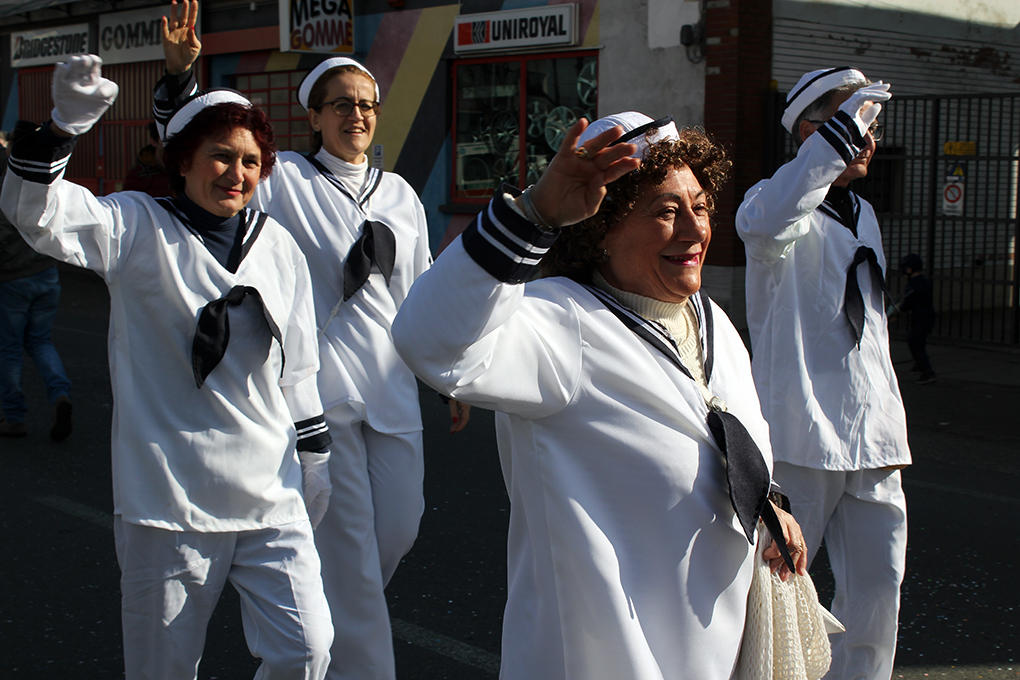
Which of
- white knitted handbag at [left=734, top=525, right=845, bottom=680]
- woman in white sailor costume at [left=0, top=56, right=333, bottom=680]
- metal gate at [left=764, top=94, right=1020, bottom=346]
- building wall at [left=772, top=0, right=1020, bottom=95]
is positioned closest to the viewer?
white knitted handbag at [left=734, top=525, right=845, bottom=680]

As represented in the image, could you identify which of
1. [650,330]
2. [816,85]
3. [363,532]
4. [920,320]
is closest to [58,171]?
[363,532]

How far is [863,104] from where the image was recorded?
317 cm

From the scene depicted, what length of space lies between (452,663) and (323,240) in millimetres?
1591

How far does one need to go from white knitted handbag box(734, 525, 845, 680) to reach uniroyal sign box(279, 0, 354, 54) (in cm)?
1492

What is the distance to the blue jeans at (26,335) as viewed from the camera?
7.67 meters

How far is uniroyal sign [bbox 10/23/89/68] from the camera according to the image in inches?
868

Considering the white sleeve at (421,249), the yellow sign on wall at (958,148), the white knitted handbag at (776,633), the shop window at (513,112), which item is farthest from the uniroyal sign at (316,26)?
the white knitted handbag at (776,633)

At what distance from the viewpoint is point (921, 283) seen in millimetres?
10016

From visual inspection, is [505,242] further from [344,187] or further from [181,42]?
[344,187]

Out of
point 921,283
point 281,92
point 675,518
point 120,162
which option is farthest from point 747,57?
point 120,162

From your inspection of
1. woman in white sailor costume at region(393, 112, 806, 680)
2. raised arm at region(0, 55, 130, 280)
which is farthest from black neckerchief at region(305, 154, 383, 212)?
woman in white sailor costume at region(393, 112, 806, 680)

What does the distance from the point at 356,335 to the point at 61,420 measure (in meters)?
4.38

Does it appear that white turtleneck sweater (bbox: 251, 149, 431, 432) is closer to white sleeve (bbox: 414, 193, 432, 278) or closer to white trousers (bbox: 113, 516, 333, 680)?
white sleeve (bbox: 414, 193, 432, 278)

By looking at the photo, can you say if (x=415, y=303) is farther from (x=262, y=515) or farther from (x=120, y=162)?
(x=120, y=162)
